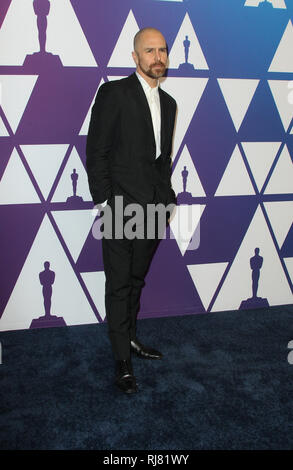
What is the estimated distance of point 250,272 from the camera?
123 inches

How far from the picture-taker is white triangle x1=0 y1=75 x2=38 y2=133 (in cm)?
253

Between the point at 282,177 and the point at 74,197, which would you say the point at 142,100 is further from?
the point at 282,177

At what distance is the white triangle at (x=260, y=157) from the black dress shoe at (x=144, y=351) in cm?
132

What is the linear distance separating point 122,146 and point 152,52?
45 cm

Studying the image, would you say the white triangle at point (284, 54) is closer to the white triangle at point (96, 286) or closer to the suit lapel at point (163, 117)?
the suit lapel at point (163, 117)

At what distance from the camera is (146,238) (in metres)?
2.29

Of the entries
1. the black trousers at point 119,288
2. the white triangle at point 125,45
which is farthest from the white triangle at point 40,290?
the white triangle at point 125,45

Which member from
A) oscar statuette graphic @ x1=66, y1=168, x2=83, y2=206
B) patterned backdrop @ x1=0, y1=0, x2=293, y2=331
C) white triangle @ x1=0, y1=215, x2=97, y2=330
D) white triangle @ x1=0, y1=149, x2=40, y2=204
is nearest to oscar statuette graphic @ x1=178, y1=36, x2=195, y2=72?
patterned backdrop @ x1=0, y1=0, x2=293, y2=331

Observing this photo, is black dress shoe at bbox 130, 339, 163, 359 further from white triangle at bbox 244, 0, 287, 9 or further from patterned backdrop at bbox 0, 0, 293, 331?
white triangle at bbox 244, 0, 287, 9

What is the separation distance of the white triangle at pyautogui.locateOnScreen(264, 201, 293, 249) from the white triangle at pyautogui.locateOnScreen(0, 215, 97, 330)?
138 cm

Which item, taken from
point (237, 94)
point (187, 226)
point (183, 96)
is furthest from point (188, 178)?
point (237, 94)

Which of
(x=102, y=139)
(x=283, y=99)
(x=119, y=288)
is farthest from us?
(x=283, y=99)
